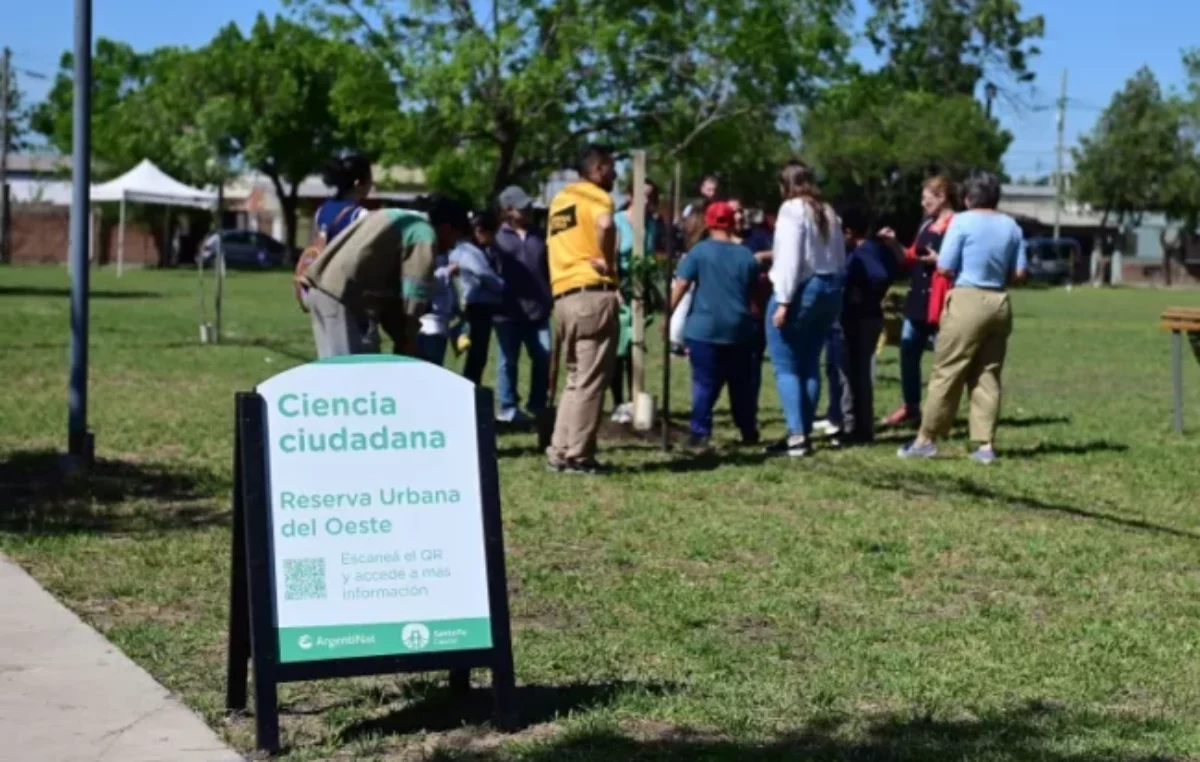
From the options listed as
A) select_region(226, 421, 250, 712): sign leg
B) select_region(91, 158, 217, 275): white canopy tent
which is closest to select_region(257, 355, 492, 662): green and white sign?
select_region(226, 421, 250, 712): sign leg

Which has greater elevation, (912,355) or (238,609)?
(912,355)

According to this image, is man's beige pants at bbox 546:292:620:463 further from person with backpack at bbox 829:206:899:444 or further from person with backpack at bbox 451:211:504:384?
person with backpack at bbox 829:206:899:444

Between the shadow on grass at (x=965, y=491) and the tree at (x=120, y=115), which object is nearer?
the shadow on grass at (x=965, y=491)

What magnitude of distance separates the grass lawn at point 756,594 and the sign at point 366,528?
0.27 meters

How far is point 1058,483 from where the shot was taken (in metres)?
11.7

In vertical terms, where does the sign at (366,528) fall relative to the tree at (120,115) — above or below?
below

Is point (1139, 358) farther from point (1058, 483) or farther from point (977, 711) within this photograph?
point (977, 711)

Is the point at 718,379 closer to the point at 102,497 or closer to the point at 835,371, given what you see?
the point at 835,371

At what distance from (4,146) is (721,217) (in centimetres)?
7298

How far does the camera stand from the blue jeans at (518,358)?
555 inches

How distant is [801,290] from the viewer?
12.4 metres

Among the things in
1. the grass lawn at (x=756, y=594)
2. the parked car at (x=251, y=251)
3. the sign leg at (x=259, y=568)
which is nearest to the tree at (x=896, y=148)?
the parked car at (x=251, y=251)

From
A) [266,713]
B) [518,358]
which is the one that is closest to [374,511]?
[266,713]

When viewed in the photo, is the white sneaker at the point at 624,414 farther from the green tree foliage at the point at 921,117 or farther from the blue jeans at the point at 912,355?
the green tree foliage at the point at 921,117
